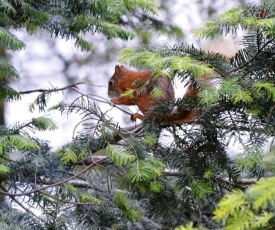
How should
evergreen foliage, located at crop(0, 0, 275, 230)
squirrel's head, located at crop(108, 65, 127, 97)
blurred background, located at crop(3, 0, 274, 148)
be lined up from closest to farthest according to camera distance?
evergreen foliage, located at crop(0, 0, 275, 230) < squirrel's head, located at crop(108, 65, 127, 97) < blurred background, located at crop(3, 0, 274, 148)

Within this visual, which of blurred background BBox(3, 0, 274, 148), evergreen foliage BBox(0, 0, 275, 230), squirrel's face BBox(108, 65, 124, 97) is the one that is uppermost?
blurred background BBox(3, 0, 274, 148)

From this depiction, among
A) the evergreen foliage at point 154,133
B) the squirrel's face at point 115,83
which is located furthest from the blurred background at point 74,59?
the evergreen foliage at point 154,133

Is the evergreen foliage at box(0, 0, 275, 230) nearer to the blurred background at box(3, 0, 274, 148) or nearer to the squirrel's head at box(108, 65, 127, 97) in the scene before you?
the squirrel's head at box(108, 65, 127, 97)

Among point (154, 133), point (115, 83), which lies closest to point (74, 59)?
point (115, 83)

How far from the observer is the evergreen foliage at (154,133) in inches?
48.0

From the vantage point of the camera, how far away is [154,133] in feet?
4.59

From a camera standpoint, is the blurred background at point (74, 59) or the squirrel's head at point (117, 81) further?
the blurred background at point (74, 59)

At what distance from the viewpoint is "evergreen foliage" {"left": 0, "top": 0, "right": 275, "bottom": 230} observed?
1.22 meters

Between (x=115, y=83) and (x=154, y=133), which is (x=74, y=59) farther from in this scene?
(x=154, y=133)

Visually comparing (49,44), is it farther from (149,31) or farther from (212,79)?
(212,79)

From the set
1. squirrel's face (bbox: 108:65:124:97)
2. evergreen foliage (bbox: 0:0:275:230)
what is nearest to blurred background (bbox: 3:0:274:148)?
squirrel's face (bbox: 108:65:124:97)

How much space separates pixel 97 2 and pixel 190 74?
48 cm

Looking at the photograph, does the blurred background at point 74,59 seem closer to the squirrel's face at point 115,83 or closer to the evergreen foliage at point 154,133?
the squirrel's face at point 115,83

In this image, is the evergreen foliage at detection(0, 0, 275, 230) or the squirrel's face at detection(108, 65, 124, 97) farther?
the squirrel's face at detection(108, 65, 124, 97)
